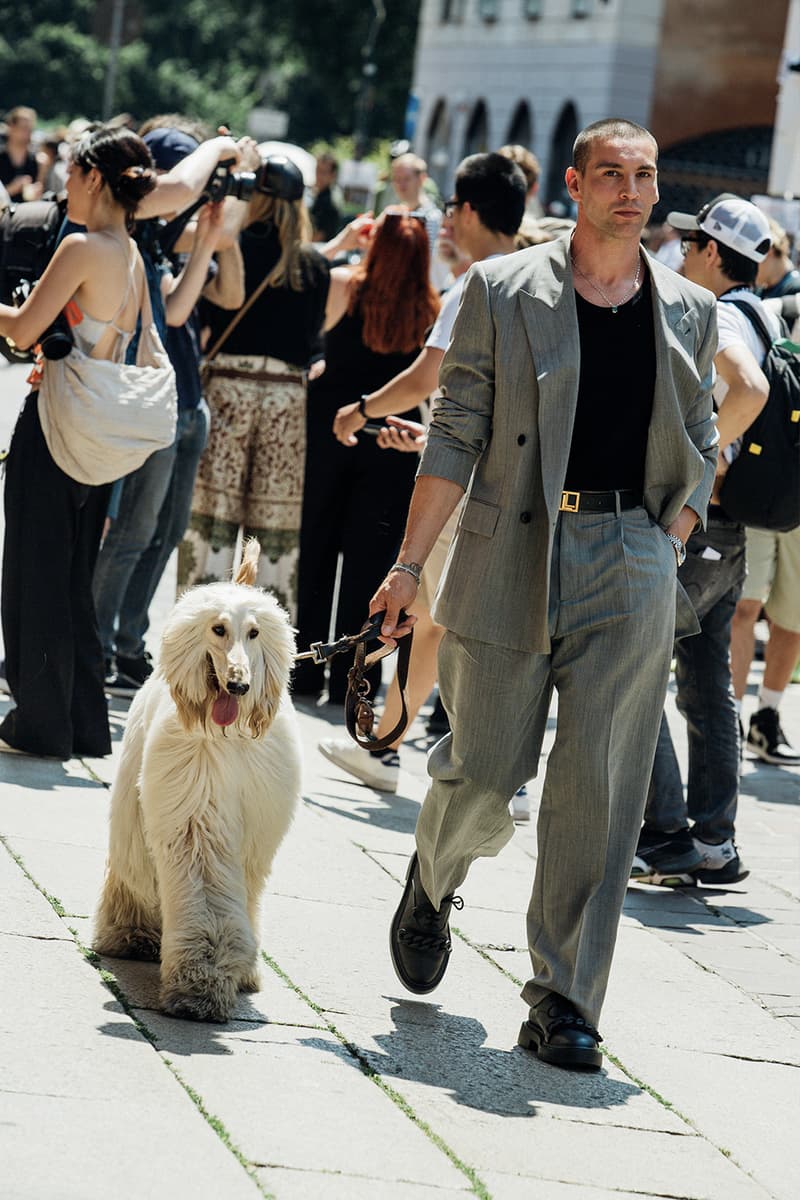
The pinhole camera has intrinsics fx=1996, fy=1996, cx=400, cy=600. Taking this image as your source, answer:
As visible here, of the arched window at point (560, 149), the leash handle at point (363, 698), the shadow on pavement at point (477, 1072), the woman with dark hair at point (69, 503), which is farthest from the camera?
the arched window at point (560, 149)

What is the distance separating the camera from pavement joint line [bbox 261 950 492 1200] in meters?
Answer: 4.02

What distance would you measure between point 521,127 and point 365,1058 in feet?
170

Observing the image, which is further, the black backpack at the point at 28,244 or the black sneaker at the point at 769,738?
the black sneaker at the point at 769,738

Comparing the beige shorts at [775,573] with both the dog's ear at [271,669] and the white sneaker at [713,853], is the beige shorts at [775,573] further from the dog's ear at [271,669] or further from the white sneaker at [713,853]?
the dog's ear at [271,669]

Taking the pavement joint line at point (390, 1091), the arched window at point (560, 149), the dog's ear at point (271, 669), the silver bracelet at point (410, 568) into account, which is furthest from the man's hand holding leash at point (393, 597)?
the arched window at point (560, 149)

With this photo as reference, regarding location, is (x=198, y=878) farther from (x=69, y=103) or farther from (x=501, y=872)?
(x=69, y=103)

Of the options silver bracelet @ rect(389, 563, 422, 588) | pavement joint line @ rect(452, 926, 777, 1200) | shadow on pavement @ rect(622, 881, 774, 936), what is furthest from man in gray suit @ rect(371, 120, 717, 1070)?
shadow on pavement @ rect(622, 881, 774, 936)

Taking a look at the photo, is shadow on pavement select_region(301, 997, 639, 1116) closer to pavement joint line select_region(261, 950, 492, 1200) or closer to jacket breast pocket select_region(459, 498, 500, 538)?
pavement joint line select_region(261, 950, 492, 1200)

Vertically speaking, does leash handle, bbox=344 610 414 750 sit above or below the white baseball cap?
below

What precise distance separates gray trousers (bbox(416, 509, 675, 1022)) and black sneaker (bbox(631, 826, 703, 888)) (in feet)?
6.73

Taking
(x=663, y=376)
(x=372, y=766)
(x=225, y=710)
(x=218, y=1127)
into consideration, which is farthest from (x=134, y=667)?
(x=218, y=1127)

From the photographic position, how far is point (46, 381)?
6.98m

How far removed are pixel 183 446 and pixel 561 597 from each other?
14.1ft

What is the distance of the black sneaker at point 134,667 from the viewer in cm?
862
